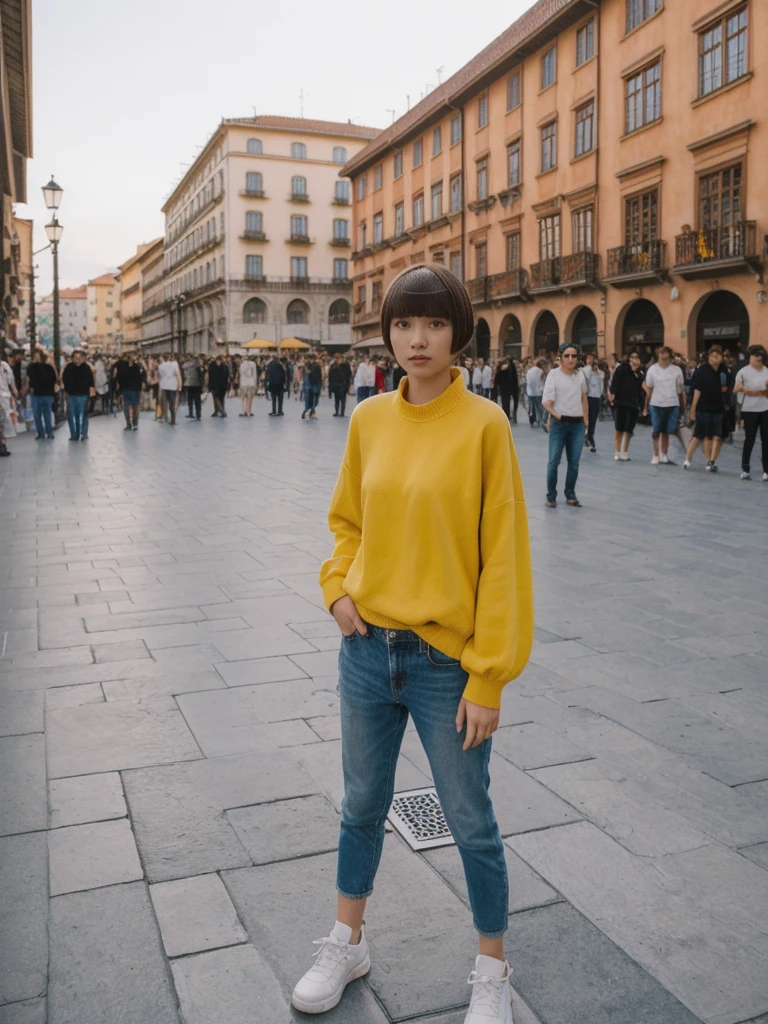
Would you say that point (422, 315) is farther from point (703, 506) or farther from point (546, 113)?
point (546, 113)

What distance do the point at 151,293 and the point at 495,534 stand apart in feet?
378

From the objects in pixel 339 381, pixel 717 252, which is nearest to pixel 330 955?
pixel 717 252

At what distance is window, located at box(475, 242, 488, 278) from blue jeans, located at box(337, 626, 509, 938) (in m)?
36.5

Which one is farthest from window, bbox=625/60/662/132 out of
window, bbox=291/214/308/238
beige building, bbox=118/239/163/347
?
beige building, bbox=118/239/163/347

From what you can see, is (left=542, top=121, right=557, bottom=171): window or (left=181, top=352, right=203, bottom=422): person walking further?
(left=542, top=121, right=557, bottom=171): window

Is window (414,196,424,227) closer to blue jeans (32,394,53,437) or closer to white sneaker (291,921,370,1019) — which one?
blue jeans (32,394,53,437)

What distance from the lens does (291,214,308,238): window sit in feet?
231

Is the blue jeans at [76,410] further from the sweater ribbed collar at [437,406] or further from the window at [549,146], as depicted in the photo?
the window at [549,146]

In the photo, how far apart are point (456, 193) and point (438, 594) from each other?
133 ft

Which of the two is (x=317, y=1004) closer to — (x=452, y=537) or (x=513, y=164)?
(x=452, y=537)

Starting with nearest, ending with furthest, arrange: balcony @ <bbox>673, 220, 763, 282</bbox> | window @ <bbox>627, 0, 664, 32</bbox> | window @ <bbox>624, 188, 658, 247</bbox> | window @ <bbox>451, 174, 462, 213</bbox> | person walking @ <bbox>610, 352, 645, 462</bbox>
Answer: person walking @ <bbox>610, 352, 645, 462</bbox> < balcony @ <bbox>673, 220, 763, 282</bbox> < window @ <bbox>627, 0, 664, 32</bbox> < window @ <bbox>624, 188, 658, 247</bbox> < window @ <bbox>451, 174, 462, 213</bbox>

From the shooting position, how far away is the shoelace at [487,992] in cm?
215

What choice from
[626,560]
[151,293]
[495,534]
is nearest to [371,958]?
[495,534]

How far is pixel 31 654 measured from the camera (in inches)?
202
